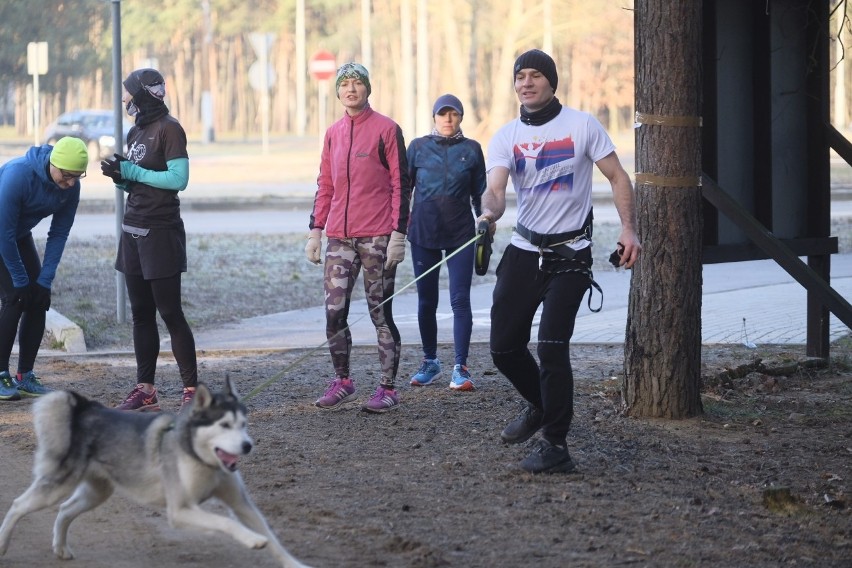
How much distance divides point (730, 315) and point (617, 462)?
5.71 metres

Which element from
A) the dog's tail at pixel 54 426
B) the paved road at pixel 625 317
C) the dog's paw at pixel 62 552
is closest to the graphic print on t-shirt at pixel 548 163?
the dog's tail at pixel 54 426

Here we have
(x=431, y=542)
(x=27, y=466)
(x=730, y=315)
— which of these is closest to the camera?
(x=431, y=542)

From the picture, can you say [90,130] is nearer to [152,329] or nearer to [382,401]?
[152,329]

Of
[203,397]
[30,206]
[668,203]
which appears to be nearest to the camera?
[203,397]

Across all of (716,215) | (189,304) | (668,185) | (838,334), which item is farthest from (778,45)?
(189,304)

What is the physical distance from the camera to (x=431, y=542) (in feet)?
16.7

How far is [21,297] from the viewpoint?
8.16 metres

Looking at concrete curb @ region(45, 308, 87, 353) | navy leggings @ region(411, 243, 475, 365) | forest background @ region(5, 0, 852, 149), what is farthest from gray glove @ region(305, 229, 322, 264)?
forest background @ region(5, 0, 852, 149)

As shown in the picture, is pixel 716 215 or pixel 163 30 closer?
pixel 716 215

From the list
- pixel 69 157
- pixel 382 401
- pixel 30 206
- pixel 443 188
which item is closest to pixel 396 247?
pixel 382 401

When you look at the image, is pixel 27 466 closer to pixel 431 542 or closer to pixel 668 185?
pixel 431 542

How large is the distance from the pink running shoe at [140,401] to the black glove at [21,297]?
1.03m

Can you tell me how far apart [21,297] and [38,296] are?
0.38 ft

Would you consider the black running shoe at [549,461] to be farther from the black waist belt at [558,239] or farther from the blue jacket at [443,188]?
the blue jacket at [443,188]
